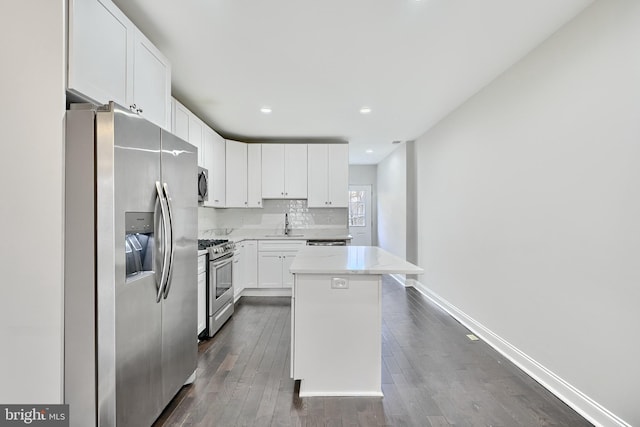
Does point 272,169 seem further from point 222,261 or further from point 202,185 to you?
point 222,261

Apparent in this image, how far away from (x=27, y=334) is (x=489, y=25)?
10.5 feet

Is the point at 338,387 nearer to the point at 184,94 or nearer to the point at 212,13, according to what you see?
the point at 212,13

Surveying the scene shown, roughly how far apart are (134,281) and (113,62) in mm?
1273

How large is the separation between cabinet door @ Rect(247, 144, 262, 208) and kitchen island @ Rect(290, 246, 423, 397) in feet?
10.6

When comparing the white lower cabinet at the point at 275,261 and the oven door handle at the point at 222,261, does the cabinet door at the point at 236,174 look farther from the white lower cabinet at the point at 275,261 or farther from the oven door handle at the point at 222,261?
the oven door handle at the point at 222,261

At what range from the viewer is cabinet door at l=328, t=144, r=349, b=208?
210 inches

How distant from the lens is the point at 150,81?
2.29 meters

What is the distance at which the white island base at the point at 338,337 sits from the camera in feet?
7.38

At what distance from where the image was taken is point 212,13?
209 centimetres

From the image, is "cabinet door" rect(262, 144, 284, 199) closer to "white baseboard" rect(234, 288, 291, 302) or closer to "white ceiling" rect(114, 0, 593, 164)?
"white ceiling" rect(114, 0, 593, 164)

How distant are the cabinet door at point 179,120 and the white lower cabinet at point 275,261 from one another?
6.76ft

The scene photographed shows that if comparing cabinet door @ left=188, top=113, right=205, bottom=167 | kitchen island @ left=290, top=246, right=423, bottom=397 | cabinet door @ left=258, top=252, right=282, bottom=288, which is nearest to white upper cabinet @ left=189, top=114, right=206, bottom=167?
cabinet door @ left=188, top=113, right=205, bottom=167

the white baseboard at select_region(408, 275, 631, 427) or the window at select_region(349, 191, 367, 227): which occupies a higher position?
the window at select_region(349, 191, 367, 227)

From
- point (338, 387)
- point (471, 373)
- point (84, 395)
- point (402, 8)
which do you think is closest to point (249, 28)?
point (402, 8)
